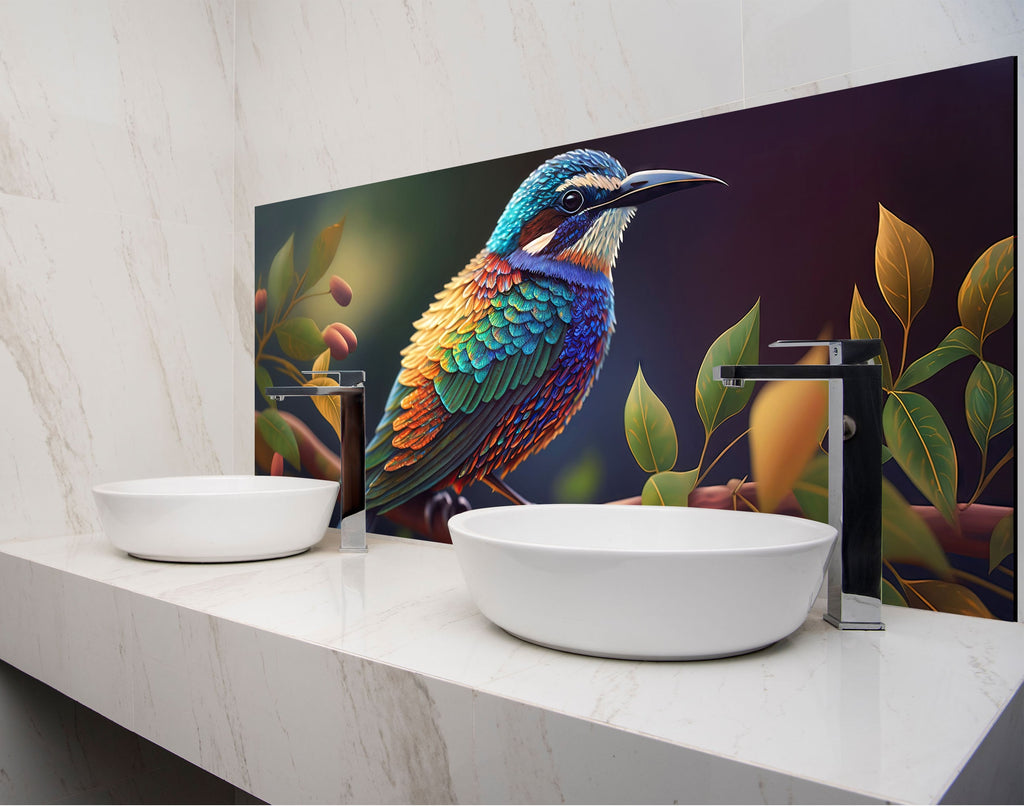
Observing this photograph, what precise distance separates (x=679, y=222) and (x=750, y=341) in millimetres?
246

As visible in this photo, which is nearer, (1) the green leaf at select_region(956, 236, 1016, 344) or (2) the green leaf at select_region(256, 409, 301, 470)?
(1) the green leaf at select_region(956, 236, 1016, 344)

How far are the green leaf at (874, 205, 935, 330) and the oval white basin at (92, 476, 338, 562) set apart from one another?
1.06 metres

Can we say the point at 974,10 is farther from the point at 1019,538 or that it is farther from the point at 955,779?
the point at 955,779

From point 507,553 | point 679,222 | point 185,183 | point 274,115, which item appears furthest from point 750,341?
point 185,183

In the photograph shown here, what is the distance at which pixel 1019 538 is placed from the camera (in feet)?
3.49

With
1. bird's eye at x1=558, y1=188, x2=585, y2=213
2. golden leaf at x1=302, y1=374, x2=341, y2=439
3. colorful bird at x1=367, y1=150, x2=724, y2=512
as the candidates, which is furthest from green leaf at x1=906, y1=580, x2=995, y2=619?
golden leaf at x1=302, y1=374, x2=341, y2=439

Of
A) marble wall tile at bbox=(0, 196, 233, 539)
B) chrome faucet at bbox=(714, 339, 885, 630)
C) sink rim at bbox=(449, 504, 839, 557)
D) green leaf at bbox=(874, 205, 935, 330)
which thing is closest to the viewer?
sink rim at bbox=(449, 504, 839, 557)

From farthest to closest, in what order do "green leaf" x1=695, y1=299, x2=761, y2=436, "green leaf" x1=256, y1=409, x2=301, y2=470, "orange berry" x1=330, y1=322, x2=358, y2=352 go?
"green leaf" x1=256, y1=409, x2=301, y2=470, "orange berry" x1=330, y1=322, x2=358, y2=352, "green leaf" x1=695, y1=299, x2=761, y2=436

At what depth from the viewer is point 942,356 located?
112 centimetres

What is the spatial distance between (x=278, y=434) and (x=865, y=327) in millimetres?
1399

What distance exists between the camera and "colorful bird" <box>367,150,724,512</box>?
1.45m

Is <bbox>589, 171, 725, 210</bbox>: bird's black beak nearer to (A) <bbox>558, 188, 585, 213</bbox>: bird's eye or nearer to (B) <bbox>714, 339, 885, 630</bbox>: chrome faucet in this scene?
(A) <bbox>558, 188, 585, 213</bbox>: bird's eye

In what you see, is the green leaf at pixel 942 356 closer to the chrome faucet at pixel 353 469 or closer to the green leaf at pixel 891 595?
the green leaf at pixel 891 595

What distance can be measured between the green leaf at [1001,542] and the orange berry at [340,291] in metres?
1.35
